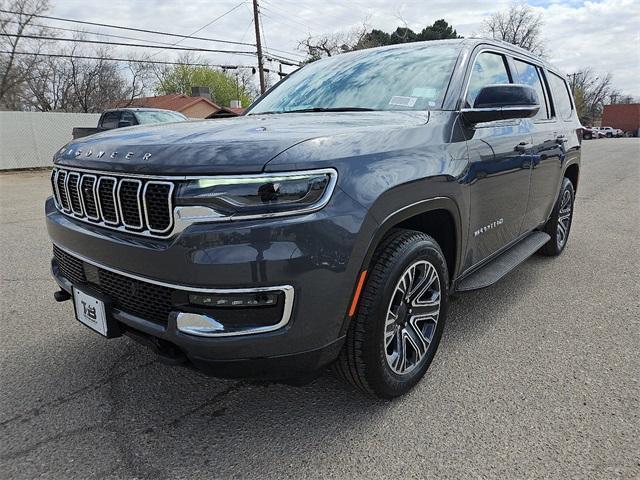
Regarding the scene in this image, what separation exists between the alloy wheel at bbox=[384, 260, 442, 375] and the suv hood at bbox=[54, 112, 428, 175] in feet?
2.51

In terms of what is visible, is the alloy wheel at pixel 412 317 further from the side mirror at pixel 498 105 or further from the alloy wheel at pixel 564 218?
the alloy wheel at pixel 564 218

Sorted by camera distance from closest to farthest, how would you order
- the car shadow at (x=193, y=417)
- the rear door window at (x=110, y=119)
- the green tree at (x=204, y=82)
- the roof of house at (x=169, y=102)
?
the car shadow at (x=193, y=417) → the rear door window at (x=110, y=119) → the roof of house at (x=169, y=102) → the green tree at (x=204, y=82)

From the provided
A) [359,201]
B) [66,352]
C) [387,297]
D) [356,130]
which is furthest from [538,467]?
[66,352]

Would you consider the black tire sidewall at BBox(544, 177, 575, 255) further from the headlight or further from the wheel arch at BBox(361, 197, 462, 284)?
the headlight

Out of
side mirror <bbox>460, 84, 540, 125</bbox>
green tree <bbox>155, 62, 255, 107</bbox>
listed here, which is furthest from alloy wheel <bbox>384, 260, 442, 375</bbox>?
green tree <bbox>155, 62, 255, 107</bbox>

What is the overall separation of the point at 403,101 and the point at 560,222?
3095 millimetres

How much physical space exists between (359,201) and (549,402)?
4.80 ft

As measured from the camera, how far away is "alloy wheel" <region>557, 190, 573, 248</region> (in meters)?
5.00

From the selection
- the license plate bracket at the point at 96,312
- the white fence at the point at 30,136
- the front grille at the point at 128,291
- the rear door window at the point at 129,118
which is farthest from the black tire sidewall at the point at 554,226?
the white fence at the point at 30,136

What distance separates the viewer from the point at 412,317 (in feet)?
8.25

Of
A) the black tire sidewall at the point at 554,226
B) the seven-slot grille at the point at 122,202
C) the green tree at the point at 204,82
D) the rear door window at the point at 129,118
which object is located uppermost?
the green tree at the point at 204,82

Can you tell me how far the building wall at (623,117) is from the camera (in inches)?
2904

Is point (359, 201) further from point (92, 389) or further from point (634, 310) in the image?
point (634, 310)

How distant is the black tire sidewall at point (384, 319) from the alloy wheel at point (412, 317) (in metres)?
0.03
